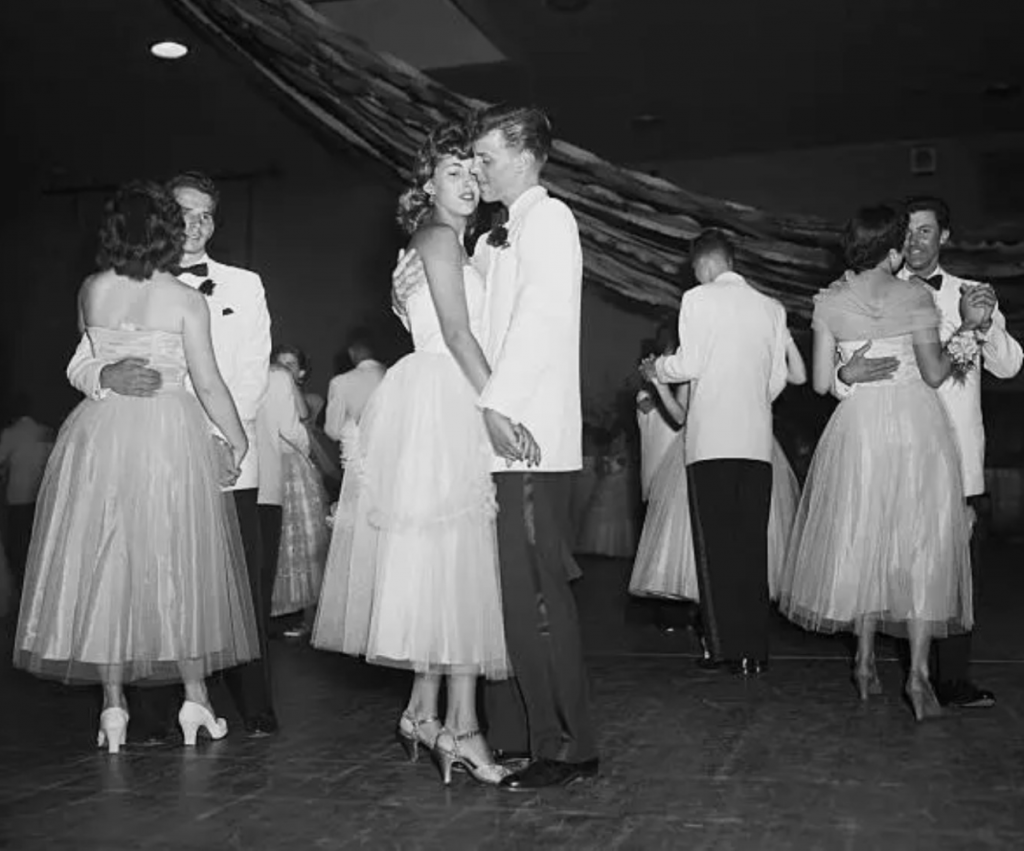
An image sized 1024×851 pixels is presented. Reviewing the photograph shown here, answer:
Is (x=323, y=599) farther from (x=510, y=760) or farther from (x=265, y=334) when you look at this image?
(x=265, y=334)

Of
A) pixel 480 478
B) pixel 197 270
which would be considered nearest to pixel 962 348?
pixel 480 478

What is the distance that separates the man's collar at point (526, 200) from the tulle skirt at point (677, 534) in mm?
2262

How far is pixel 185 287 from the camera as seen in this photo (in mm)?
3131

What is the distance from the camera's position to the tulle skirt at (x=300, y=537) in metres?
5.77

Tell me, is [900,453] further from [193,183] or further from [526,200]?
[193,183]

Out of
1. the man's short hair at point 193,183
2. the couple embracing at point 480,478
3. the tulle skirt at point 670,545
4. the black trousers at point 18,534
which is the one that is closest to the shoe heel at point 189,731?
the couple embracing at point 480,478

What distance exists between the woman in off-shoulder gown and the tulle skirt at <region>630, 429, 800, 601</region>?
49.1 inches

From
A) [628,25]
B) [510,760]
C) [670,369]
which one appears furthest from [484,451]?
[628,25]

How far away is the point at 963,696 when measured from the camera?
369cm

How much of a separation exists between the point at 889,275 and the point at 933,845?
66.0 inches

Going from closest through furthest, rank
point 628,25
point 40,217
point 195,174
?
1. point 195,174
2. point 628,25
3. point 40,217

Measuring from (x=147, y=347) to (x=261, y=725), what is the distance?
3.12 feet

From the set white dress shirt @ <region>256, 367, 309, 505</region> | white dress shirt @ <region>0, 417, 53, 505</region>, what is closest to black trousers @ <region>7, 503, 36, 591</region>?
white dress shirt @ <region>0, 417, 53, 505</region>

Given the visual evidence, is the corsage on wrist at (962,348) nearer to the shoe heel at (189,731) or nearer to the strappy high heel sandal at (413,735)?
the strappy high heel sandal at (413,735)
